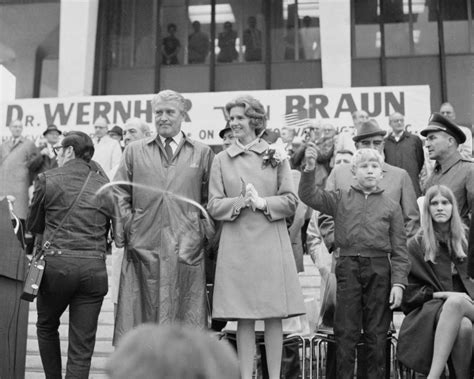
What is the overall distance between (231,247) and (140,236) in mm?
586

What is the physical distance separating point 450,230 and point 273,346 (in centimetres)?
166

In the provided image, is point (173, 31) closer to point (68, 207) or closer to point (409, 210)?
point (409, 210)

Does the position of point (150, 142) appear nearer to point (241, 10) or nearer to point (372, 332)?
point (372, 332)

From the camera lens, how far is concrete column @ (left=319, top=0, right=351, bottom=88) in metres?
15.5

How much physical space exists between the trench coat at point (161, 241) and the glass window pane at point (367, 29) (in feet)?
40.6

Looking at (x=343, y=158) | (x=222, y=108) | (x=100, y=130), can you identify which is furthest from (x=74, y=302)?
(x=222, y=108)

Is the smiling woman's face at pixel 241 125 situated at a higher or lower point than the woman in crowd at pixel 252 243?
higher

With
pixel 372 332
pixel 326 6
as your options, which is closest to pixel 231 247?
pixel 372 332

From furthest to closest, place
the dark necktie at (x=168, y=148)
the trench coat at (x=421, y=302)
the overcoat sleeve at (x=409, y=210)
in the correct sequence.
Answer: the overcoat sleeve at (x=409, y=210) < the trench coat at (x=421, y=302) < the dark necktie at (x=168, y=148)

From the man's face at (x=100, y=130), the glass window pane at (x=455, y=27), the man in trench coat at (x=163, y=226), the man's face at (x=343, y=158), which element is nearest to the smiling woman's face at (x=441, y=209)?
the man in trench coat at (x=163, y=226)

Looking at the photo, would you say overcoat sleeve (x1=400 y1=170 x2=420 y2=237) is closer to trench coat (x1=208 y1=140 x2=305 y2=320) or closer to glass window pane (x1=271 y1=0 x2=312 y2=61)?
trench coat (x1=208 y1=140 x2=305 y2=320)

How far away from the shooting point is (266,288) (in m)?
4.67

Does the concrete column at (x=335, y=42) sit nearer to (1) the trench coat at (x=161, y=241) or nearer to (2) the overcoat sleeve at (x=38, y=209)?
(1) the trench coat at (x=161, y=241)

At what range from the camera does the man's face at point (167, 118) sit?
4.93m
